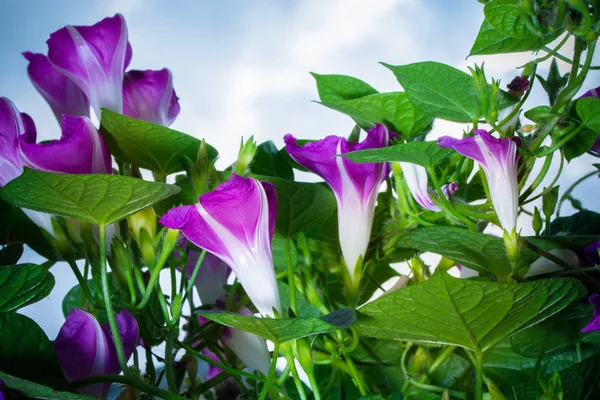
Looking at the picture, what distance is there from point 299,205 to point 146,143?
0.32 feet

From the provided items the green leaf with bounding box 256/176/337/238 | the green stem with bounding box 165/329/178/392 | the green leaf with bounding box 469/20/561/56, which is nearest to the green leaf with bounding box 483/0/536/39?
the green leaf with bounding box 469/20/561/56

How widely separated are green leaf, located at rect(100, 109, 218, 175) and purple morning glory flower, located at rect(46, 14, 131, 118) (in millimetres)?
36

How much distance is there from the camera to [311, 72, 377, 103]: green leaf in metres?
0.47

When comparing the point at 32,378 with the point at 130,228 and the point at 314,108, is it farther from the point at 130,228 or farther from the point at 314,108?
the point at 314,108

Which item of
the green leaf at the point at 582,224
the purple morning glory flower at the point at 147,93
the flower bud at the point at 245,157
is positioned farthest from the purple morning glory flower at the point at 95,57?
the green leaf at the point at 582,224

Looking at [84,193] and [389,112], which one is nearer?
[84,193]

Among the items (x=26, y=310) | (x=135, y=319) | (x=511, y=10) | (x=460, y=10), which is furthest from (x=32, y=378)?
(x=460, y=10)

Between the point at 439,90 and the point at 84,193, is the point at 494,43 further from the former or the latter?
the point at 84,193

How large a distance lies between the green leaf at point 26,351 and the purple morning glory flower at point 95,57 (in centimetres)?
16

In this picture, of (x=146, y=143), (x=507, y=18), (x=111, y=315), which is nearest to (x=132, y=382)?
(x=111, y=315)

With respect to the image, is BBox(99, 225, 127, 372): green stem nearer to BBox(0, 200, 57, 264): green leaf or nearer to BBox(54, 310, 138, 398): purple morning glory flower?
BBox(54, 310, 138, 398): purple morning glory flower

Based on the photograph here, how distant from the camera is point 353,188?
1.32ft

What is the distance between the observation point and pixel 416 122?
1.47 feet

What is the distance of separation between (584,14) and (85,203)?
259mm
